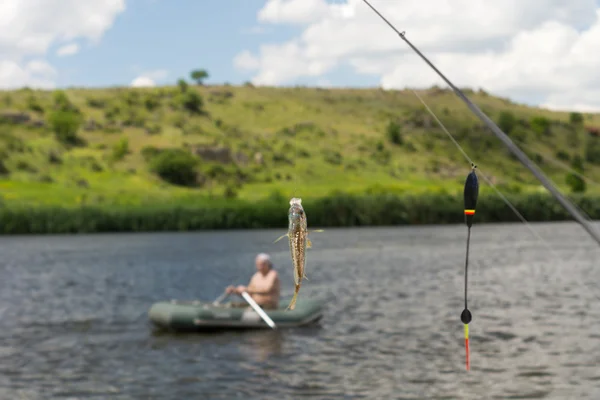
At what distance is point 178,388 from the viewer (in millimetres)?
18984

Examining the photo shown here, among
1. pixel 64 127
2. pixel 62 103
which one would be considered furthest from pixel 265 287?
pixel 62 103

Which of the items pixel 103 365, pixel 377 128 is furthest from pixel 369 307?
pixel 377 128

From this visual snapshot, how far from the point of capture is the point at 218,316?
25.1 meters

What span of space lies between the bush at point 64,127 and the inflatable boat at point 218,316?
337ft

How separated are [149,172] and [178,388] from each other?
9388 centimetres

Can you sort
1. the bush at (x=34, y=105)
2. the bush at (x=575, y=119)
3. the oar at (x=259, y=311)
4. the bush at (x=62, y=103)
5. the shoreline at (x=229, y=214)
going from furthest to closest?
1. the bush at (x=575, y=119)
2. the bush at (x=34, y=105)
3. the bush at (x=62, y=103)
4. the shoreline at (x=229, y=214)
5. the oar at (x=259, y=311)

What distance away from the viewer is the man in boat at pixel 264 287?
23.4 metres

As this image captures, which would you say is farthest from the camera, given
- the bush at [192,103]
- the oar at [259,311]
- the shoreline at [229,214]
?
the bush at [192,103]

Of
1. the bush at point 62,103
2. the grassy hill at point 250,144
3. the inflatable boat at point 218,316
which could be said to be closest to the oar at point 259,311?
the inflatable boat at point 218,316

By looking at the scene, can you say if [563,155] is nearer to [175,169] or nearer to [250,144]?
[250,144]

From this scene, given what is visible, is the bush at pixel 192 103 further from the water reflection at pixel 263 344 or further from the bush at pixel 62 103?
the water reflection at pixel 263 344

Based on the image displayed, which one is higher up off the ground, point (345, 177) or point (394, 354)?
point (345, 177)

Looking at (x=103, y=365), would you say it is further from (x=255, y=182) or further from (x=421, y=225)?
(x=255, y=182)

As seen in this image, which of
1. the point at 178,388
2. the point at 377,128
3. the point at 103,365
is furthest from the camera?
the point at 377,128
